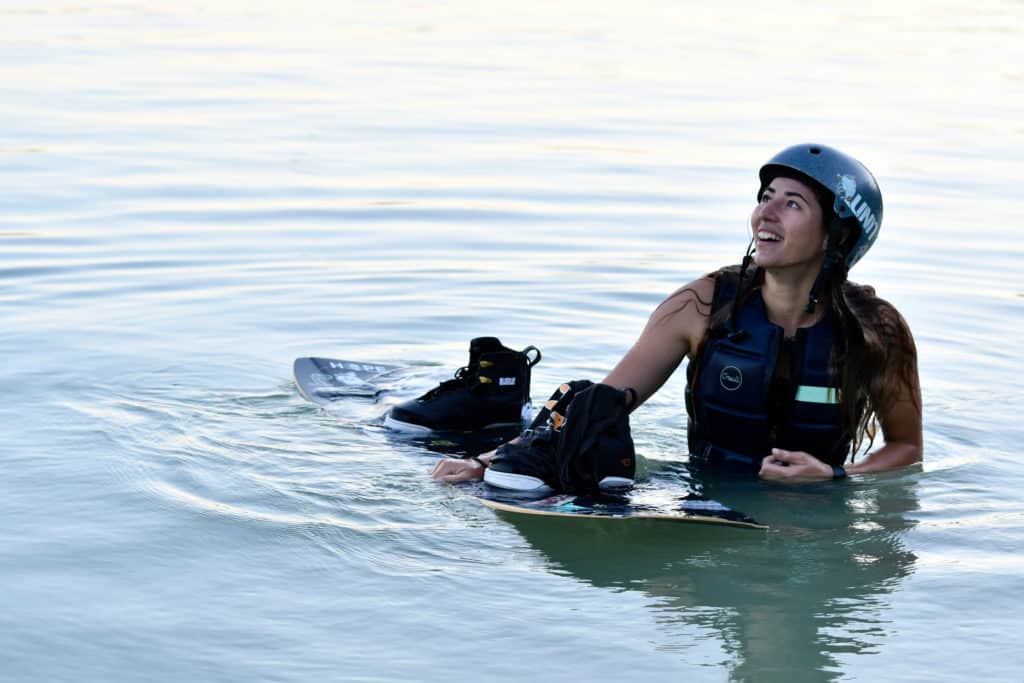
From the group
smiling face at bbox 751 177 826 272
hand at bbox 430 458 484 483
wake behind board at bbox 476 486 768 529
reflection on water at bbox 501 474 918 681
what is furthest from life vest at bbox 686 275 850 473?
hand at bbox 430 458 484 483

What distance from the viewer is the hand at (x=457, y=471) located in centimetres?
616

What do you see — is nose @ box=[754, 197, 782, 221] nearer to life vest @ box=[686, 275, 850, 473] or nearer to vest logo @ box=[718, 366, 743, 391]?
life vest @ box=[686, 275, 850, 473]

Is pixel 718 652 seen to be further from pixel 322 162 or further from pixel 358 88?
pixel 358 88

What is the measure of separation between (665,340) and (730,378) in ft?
0.99

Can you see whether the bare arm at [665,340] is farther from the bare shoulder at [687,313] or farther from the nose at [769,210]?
the nose at [769,210]

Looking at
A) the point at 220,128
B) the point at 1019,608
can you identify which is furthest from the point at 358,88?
the point at 1019,608

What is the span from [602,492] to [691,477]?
0.60 meters

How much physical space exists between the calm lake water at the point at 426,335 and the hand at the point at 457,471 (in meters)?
0.10

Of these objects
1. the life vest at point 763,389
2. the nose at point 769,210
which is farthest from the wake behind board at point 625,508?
the nose at point 769,210

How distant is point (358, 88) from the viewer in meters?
17.7

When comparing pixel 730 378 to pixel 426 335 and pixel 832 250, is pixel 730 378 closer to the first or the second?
pixel 832 250

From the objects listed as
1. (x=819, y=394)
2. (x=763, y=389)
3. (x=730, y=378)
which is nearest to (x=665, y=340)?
(x=730, y=378)

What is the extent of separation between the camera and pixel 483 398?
22.5 ft

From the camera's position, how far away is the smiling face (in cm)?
600
